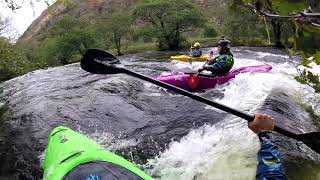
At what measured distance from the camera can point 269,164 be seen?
2.53 meters

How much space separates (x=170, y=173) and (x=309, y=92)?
233 inches

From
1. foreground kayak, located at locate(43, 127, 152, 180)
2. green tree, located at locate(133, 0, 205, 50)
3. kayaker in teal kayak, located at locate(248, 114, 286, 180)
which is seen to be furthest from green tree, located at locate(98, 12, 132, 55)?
kayaker in teal kayak, located at locate(248, 114, 286, 180)

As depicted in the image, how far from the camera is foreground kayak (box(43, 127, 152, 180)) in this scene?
3.11 m

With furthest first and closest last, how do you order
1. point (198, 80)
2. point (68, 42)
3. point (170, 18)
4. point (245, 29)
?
point (170, 18) < point (68, 42) < point (245, 29) < point (198, 80)

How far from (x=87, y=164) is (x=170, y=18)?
30576mm

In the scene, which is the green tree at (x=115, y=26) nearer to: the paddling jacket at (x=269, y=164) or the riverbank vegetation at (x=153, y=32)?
the riverbank vegetation at (x=153, y=32)

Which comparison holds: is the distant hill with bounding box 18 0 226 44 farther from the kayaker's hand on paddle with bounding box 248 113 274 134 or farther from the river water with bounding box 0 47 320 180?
the kayaker's hand on paddle with bounding box 248 113 274 134

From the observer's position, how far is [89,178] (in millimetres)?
2945

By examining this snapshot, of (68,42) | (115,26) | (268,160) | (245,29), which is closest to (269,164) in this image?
(268,160)

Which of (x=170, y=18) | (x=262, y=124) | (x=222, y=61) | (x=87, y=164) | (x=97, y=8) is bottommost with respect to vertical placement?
(x=97, y=8)

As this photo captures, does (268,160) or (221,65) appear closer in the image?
(268,160)

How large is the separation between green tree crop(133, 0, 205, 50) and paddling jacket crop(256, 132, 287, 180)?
96.0ft

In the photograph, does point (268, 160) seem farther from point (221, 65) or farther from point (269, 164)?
point (221, 65)

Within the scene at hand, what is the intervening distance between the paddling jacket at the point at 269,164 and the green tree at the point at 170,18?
29.3m
